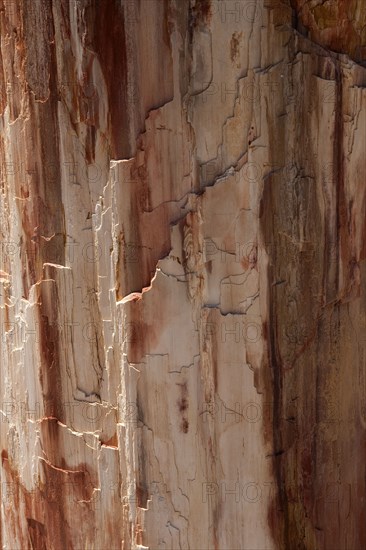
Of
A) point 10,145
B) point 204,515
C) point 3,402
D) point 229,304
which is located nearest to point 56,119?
point 10,145

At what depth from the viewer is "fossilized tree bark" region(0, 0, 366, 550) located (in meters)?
0.96

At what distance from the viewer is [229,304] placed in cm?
100

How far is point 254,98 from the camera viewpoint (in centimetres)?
96

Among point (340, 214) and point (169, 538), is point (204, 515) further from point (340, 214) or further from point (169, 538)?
point (340, 214)

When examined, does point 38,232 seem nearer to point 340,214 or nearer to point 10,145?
point 10,145

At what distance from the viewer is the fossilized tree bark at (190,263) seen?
0.96m

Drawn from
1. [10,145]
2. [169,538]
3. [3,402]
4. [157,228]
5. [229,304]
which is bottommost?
[169,538]

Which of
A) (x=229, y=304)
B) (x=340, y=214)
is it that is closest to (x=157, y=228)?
(x=229, y=304)

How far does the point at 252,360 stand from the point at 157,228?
0.21 metres

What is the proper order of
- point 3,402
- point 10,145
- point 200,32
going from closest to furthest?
point 200,32 < point 10,145 < point 3,402

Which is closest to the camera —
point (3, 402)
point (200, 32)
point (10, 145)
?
point (200, 32)

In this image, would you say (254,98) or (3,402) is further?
(3,402)

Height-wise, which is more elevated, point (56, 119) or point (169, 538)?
point (56, 119)

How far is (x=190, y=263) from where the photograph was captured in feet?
3.25
